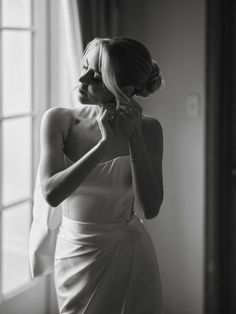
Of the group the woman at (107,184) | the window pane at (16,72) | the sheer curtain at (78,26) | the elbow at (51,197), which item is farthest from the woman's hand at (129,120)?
the window pane at (16,72)

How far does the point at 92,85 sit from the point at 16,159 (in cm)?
120

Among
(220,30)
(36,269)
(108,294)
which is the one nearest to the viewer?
(108,294)

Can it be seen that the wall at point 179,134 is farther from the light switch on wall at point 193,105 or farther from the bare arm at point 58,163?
the bare arm at point 58,163

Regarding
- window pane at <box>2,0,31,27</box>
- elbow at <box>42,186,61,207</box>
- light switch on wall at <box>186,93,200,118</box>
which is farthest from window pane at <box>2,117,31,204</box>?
elbow at <box>42,186,61,207</box>

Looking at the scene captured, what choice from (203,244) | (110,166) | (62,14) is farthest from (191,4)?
(110,166)

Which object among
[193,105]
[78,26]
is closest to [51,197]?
[78,26]

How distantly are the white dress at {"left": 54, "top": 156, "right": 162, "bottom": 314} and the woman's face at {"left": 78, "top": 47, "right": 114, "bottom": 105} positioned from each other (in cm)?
18

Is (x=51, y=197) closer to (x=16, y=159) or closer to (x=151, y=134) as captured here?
(x=151, y=134)

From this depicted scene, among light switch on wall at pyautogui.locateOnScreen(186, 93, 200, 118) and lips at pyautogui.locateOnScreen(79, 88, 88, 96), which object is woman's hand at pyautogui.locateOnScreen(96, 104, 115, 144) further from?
light switch on wall at pyautogui.locateOnScreen(186, 93, 200, 118)

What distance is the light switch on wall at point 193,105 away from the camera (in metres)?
2.95

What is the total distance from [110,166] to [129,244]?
0.23 metres

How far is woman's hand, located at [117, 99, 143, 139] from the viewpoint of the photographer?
1.59 m

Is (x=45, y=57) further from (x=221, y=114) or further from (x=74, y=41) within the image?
(x=221, y=114)

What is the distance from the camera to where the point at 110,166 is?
1710 millimetres
